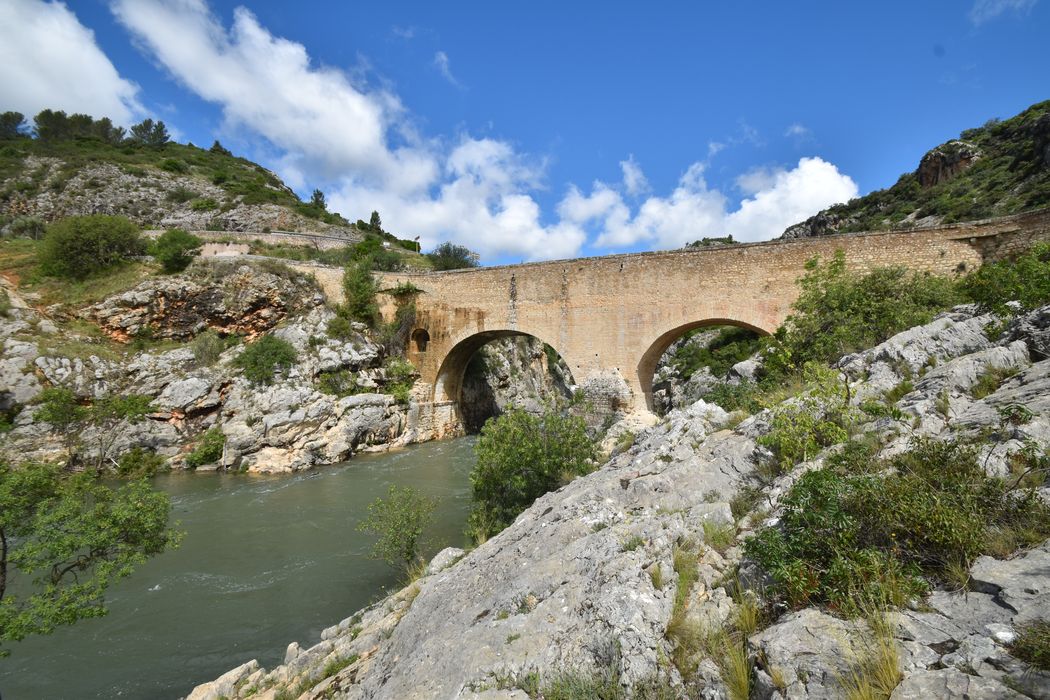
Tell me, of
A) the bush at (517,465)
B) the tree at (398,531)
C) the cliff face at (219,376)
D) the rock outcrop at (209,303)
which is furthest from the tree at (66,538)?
the rock outcrop at (209,303)

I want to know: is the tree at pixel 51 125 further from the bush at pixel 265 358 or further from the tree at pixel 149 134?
the bush at pixel 265 358

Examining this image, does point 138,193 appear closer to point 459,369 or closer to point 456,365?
point 459,369

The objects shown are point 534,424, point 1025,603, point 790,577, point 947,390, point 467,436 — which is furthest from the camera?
point 467,436

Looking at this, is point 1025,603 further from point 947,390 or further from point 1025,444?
point 947,390

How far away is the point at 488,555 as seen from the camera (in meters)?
5.20

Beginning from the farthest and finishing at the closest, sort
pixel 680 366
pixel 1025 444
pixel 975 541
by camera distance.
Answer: pixel 680 366 → pixel 1025 444 → pixel 975 541

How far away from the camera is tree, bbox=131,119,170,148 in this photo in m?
58.0

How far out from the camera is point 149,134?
58.8 meters

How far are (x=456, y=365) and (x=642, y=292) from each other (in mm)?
10318

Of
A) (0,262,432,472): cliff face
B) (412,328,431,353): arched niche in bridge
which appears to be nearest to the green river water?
(0,262,432,472): cliff face

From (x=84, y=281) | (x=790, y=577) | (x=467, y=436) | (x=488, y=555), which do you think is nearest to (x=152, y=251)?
(x=84, y=281)

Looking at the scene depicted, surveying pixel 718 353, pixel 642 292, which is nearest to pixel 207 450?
pixel 642 292

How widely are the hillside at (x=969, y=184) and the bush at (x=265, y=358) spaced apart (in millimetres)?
24267

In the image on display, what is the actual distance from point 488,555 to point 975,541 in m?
4.11
